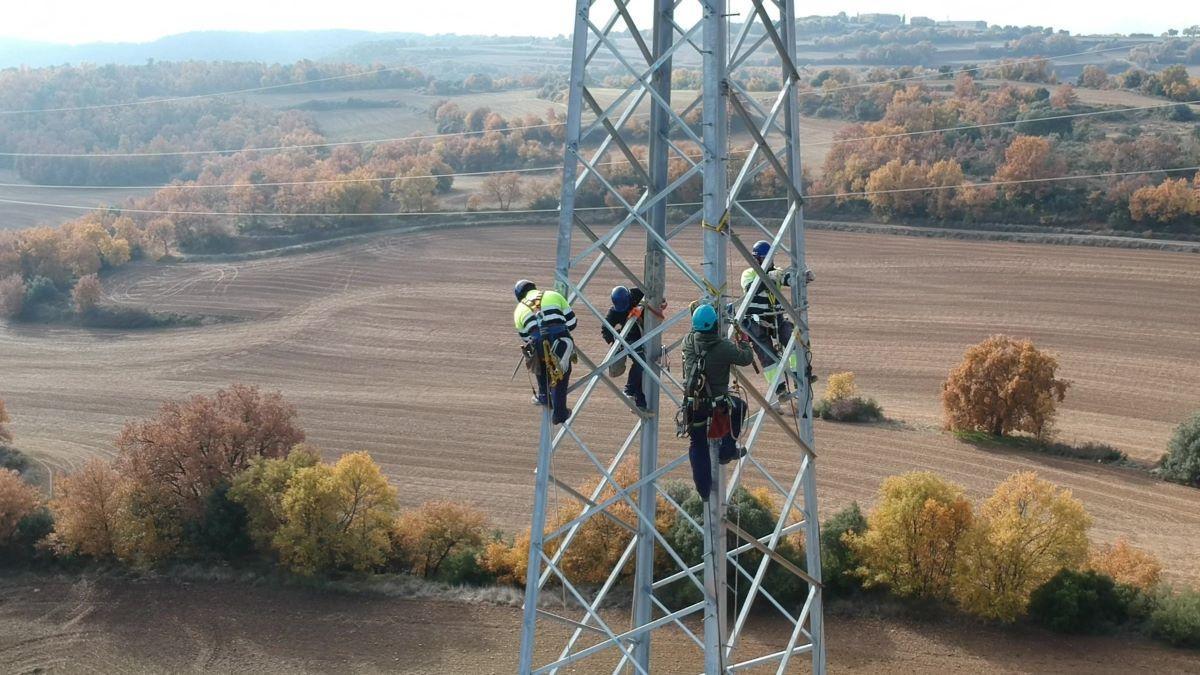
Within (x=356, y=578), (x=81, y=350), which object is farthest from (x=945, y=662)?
(x=81, y=350)

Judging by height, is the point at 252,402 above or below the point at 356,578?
above

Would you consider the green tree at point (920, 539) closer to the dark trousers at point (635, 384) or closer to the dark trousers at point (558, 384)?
the dark trousers at point (635, 384)

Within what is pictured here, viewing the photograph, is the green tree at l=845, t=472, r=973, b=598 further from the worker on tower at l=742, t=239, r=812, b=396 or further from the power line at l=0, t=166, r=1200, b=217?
the power line at l=0, t=166, r=1200, b=217

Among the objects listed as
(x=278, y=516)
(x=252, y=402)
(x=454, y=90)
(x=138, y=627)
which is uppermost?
(x=454, y=90)

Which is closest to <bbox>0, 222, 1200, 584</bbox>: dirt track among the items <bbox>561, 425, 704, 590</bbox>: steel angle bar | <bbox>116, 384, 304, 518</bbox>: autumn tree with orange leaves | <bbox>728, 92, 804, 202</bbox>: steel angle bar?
<bbox>116, 384, 304, 518</bbox>: autumn tree with orange leaves

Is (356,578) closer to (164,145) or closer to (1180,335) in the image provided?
(1180,335)

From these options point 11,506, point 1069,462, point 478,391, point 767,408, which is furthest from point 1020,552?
point 478,391
